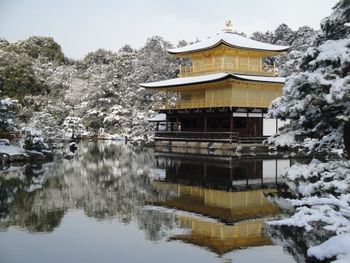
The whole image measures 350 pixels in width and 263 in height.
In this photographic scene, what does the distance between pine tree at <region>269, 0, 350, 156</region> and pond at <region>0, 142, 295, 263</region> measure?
7.37 ft

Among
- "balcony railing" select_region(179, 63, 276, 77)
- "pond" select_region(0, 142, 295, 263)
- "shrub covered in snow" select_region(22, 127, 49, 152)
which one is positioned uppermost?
"balcony railing" select_region(179, 63, 276, 77)

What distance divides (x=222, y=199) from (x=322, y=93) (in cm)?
671

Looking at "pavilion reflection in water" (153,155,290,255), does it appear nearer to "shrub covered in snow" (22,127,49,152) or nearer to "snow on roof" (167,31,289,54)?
"shrub covered in snow" (22,127,49,152)

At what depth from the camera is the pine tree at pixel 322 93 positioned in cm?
736

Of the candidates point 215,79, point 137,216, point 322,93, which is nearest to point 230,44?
point 215,79

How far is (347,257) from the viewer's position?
670 centimetres

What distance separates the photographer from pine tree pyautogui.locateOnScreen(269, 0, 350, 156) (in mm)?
7363

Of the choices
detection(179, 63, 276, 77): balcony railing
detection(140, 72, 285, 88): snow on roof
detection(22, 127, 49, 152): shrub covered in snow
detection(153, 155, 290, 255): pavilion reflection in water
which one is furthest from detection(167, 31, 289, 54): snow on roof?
detection(22, 127, 49, 152): shrub covered in snow

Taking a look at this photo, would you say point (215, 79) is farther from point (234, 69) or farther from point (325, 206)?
point (325, 206)

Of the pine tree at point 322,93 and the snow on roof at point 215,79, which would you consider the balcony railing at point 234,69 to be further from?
the pine tree at point 322,93

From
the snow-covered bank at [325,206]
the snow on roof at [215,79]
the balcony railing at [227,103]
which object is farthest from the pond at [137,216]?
the snow on roof at [215,79]

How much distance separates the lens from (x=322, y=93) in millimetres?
7473

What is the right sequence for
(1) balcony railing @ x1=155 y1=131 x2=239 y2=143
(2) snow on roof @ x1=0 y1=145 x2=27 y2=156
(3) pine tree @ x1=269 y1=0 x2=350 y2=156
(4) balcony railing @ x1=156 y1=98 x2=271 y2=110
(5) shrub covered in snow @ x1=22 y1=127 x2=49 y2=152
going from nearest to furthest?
1. (3) pine tree @ x1=269 y1=0 x2=350 y2=156
2. (2) snow on roof @ x1=0 y1=145 x2=27 y2=156
3. (5) shrub covered in snow @ x1=22 y1=127 x2=49 y2=152
4. (1) balcony railing @ x1=155 y1=131 x2=239 y2=143
5. (4) balcony railing @ x1=156 y1=98 x2=271 y2=110

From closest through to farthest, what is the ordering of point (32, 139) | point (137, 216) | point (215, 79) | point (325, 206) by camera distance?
1. point (325, 206)
2. point (137, 216)
3. point (32, 139)
4. point (215, 79)
